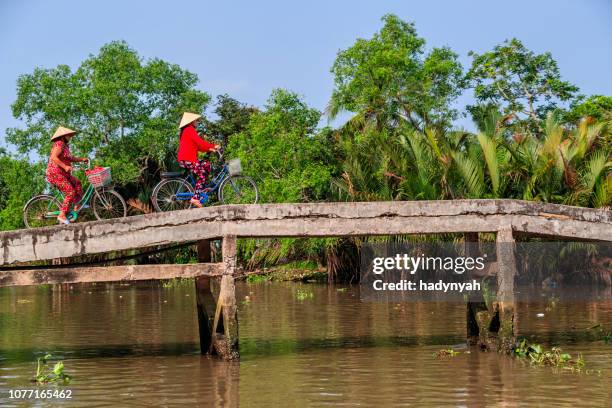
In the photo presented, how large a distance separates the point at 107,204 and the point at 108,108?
63.2ft

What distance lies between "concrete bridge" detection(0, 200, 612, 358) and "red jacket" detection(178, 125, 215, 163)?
5.35 ft

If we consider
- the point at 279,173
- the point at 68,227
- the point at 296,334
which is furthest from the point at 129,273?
the point at 279,173

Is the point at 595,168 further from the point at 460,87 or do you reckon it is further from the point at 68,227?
the point at 68,227

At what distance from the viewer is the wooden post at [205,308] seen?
1146 centimetres

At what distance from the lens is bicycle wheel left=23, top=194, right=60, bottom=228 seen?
12.7 metres

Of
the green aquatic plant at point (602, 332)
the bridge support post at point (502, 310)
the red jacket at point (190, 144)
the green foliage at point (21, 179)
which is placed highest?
the green foliage at point (21, 179)

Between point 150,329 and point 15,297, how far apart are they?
10.2 metres

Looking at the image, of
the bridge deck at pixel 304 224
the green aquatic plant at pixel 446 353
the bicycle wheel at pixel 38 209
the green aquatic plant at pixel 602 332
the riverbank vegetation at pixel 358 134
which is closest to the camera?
the bridge deck at pixel 304 224

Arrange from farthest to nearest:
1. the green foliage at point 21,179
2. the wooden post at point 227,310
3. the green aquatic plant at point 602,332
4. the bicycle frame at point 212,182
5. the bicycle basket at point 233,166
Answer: the green foliage at point 21,179 < the bicycle basket at point 233,166 < the bicycle frame at point 212,182 < the green aquatic plant at point 602,332 < the wooden post at point 227,310

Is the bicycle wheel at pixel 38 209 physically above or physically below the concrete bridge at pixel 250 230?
above

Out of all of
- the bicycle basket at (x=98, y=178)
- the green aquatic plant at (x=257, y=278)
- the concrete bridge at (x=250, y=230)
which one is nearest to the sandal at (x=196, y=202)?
the bicycle basket at (x=98, y=178)

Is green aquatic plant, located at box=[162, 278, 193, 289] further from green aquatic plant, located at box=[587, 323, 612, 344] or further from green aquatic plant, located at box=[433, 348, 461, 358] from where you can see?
green aquatic plant, located at box=[433, 348, 461, 358]

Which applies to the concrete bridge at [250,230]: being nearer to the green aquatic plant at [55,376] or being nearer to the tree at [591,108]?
the green aquatic plant at [55,376]

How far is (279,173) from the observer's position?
2733 centimetres
